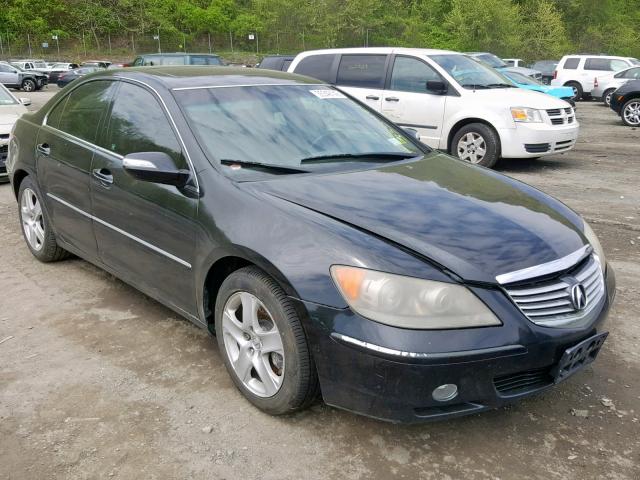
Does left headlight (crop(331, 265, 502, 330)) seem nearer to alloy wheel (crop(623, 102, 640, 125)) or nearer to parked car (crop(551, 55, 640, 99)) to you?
alloy wheel (crop(623, 102, 640, 125))

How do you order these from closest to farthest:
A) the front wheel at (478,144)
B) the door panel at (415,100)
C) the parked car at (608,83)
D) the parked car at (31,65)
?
1. the front wheel at (478,144)
2. the door panel at (415,100)
3. the parked car at (608,83)
4. the parked car at (31,65)

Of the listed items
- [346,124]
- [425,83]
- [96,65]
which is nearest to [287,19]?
[96,65]

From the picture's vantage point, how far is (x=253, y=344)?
9.38ft

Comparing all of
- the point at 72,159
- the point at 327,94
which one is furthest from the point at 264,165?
the point at 72,159

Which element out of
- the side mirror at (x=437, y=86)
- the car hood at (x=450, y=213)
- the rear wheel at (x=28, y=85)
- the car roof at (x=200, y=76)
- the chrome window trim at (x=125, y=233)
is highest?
the car roof at (x=200, y=76)

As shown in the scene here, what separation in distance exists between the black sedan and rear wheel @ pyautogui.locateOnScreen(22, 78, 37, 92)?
3057 centimetres

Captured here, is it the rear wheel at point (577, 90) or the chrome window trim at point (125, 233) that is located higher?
the chrome window trim at point (125, 233)

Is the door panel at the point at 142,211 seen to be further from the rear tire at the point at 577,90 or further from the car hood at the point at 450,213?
the rear tire at the point at 577,90

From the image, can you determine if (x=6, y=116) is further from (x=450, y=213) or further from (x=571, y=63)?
(x=571, y=63)

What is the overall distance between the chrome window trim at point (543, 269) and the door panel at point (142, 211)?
153 centimetres

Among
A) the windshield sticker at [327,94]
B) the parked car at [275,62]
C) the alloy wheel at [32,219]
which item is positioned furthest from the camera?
the parked car at [275,62]

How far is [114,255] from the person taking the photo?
3791 mm

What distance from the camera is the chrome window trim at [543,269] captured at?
242 centimetres

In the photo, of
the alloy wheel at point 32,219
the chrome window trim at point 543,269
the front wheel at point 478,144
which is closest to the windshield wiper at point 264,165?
the chrome window trim at point 543,269
